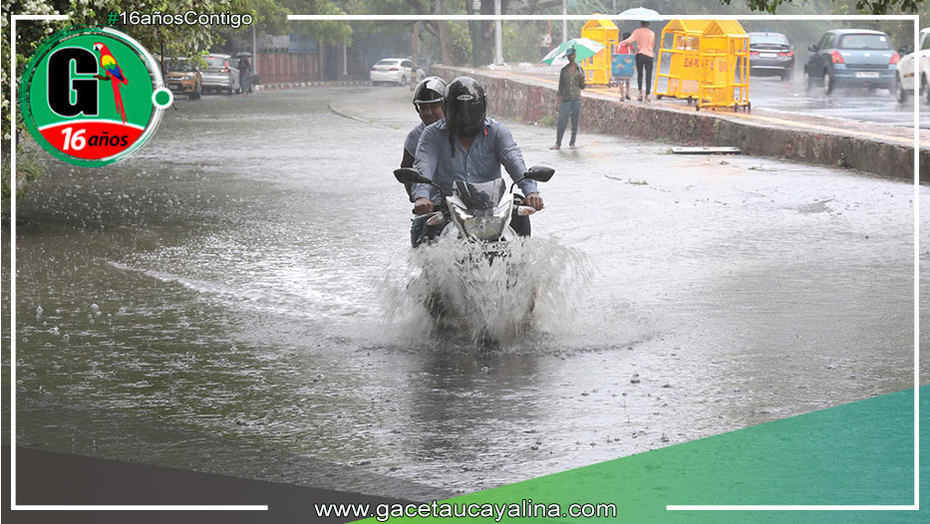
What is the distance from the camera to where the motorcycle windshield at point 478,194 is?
7.62 metres

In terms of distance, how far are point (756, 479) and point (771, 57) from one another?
34904 mm

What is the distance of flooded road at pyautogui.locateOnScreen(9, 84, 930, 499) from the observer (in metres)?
5.93

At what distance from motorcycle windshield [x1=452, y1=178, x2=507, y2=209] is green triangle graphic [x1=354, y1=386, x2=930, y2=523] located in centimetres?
220

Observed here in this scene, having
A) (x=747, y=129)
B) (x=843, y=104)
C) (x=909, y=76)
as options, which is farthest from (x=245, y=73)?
(x=747, y=129)

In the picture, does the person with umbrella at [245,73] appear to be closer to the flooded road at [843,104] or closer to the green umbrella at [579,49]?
the flooded road at [843,104]

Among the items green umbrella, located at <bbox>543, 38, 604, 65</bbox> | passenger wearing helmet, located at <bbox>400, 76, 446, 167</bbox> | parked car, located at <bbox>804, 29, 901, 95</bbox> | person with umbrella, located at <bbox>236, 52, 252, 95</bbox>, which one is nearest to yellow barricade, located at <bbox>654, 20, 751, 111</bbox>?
green umbrella, located at <bbox>543, 38, 604, 65</bbox>

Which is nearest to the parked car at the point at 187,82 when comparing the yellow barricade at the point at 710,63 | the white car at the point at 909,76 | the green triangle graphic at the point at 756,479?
the yellow barricade at the point at 710,63

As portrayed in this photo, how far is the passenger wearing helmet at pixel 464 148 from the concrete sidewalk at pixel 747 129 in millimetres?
9368

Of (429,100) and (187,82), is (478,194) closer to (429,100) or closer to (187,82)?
(429,100)

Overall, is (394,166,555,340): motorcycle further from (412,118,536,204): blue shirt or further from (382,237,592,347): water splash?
(412,118,536,204): blue shirt

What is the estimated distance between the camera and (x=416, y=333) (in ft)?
26.4

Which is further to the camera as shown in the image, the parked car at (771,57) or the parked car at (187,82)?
the parked car at (187,82)

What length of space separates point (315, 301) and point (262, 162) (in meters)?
11.4

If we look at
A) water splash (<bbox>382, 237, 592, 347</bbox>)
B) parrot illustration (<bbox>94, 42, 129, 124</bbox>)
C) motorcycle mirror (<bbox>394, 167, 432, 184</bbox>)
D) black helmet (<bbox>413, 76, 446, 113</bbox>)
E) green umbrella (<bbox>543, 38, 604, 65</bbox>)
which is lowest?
water splash (<bbox>382, 237, 592, 347</bbox>)
